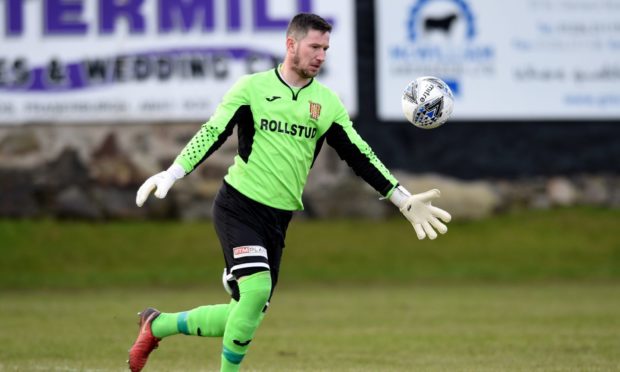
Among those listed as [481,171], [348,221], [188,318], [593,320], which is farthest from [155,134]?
[188,318]

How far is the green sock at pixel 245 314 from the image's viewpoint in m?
7.39

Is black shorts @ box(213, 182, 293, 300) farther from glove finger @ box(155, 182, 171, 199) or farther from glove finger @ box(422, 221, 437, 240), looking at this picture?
glove finger @ box(422, 221, 437, 240)

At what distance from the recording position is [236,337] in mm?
7406

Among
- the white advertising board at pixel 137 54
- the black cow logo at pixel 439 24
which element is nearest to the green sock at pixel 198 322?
the white advertising board at pixel 137 54

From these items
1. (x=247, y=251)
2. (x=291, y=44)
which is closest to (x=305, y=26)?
(x=291, y=44)

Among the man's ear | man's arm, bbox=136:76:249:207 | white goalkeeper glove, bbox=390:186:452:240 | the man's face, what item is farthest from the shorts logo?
the man's ear

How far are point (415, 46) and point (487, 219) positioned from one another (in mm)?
→ 3737

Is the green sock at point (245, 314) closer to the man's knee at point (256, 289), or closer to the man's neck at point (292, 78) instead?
the man's knee at point (256, 289)

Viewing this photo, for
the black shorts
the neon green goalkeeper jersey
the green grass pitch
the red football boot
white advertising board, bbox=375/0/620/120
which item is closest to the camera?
the black shorts

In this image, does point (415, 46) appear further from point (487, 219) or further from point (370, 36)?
point (487, 219)

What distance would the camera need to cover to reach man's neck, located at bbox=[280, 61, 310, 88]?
7.82m

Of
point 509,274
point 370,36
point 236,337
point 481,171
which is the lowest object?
point 509,274

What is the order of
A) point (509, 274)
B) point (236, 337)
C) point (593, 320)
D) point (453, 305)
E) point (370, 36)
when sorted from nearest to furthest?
point (236, 337) → point (593, 320) → point (453, 305) → point (509, 274) → point (370, 36)

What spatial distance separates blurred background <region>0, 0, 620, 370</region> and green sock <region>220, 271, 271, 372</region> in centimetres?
1237
